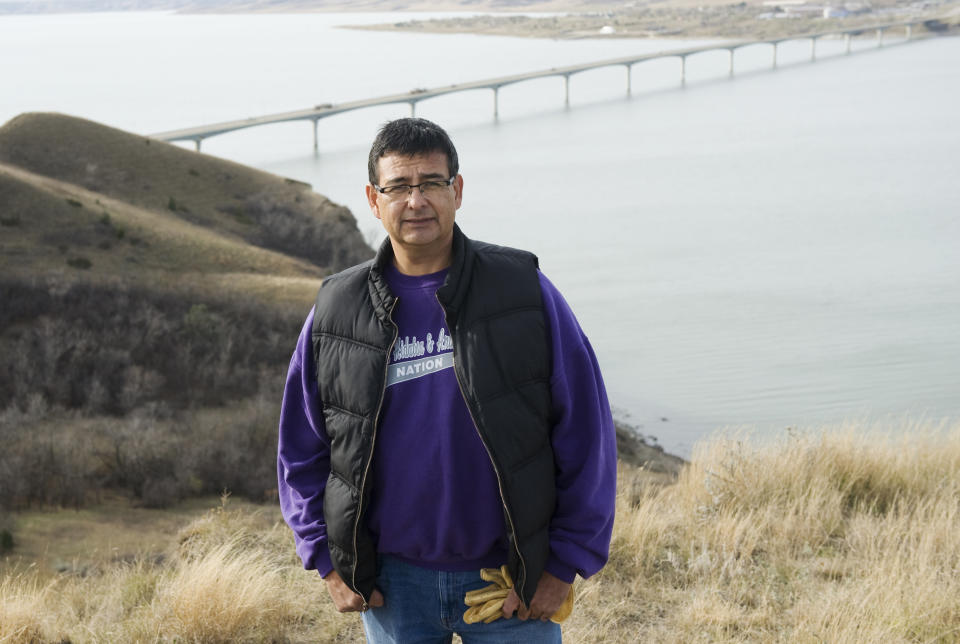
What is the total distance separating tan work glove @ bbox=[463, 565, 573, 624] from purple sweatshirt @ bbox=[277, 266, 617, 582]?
0.14 ft

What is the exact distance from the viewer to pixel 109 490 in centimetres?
1177

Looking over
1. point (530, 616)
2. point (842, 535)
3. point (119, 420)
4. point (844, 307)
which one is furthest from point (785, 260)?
point (530, 616)

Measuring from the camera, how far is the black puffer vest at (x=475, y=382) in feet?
7.91

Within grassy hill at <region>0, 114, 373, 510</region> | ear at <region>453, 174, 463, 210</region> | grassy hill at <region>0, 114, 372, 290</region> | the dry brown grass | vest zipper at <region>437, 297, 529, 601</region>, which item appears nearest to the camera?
vest zipper at <region>437, 297, 529, 601</region>

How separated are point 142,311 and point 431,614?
19633mm

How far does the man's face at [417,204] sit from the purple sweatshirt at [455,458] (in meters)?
0.11

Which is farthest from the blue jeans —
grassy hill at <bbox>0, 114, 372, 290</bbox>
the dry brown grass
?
grassy hill at <bbox>0, 114, 372, 290</bbox>

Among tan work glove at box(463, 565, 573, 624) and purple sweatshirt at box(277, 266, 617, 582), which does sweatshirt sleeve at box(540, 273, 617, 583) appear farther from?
tan work glove at box(463, 565, 573, 624)

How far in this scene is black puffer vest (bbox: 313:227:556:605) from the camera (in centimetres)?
241

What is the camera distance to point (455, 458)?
2428mm

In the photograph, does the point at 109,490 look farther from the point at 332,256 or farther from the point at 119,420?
the point at 332,256

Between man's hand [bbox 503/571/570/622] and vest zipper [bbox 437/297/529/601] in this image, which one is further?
man's hand [bbox 503/571/570/622]

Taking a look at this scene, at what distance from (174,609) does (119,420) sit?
40.2 ft

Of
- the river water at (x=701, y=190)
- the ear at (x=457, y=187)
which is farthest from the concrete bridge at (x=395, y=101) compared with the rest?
the ear at (x=457, y=187)
